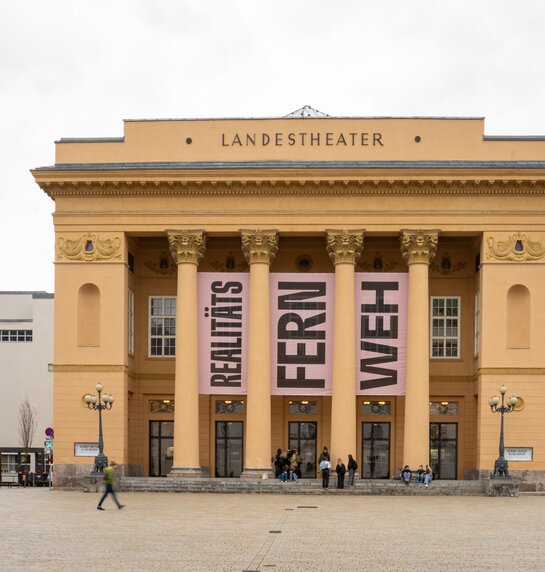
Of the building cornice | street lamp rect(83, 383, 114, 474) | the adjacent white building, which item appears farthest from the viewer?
the adjacent white building

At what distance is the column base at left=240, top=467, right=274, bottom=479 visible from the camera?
44875mm

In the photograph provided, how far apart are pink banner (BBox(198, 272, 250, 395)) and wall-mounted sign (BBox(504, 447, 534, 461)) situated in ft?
36.5

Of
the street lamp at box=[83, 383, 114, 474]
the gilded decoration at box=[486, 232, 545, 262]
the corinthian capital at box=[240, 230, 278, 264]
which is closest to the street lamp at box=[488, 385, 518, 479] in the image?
the gilded decoration at box=[486, 232, 545, 262]

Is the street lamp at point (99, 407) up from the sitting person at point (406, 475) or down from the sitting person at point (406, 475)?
up

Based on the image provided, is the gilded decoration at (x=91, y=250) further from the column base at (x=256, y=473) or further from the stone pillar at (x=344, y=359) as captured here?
the column base at (x=256, y=473)

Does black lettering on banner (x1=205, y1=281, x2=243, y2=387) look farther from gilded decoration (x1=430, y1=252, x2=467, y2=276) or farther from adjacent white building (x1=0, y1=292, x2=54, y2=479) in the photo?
adjacent white building (x1=0, y1=292, x2=54, y2=479)

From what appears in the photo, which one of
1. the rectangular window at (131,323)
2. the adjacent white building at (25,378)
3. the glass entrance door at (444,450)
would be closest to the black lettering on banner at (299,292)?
the rectangular window at (131,323)

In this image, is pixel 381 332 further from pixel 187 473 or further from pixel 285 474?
pixel 187 473

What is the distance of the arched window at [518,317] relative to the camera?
45.9 meters

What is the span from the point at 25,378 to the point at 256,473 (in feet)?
131

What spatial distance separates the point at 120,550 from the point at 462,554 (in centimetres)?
649

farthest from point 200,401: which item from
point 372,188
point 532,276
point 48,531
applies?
point 48,531

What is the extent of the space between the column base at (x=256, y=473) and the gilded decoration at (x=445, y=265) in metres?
11.8

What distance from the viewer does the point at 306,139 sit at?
46.9 metres
